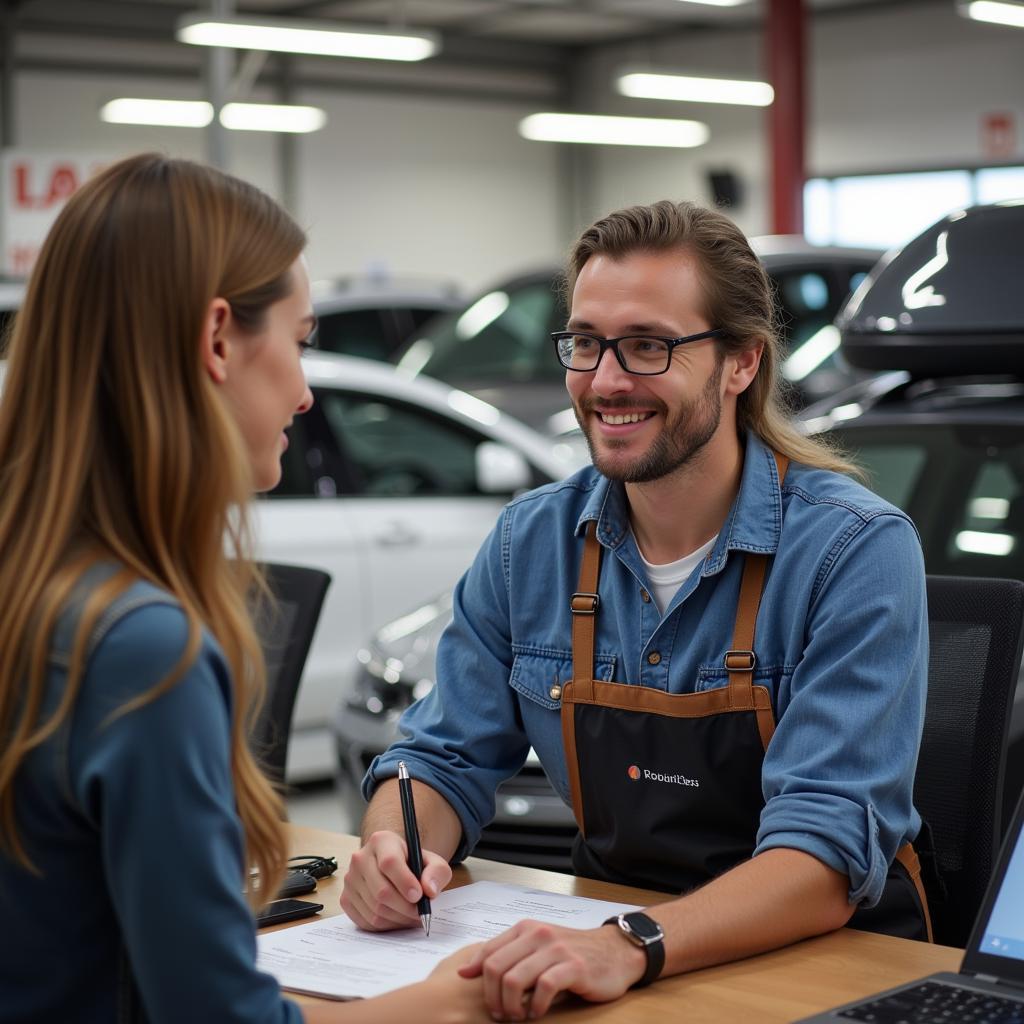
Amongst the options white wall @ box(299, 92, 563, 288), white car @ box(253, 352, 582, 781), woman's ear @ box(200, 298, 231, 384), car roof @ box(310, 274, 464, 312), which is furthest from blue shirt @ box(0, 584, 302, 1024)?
white wall @ box(299, 92, 563, 288)

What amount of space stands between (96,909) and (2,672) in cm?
21

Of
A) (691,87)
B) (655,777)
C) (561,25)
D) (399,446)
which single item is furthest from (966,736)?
(561,25)

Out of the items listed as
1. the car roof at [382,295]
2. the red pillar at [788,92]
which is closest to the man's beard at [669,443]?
the car roof at [382,295]

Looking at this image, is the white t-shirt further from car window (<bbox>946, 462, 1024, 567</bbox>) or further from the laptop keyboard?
car window (<bbox>946, 462, 1024, 567</bbox>)

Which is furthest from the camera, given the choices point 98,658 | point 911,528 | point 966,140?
point 966,140

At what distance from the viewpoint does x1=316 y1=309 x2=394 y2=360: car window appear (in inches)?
410

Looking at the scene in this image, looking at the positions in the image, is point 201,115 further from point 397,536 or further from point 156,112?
point 397,536

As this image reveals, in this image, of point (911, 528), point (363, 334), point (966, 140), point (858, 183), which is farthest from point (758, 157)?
point (911, 528)

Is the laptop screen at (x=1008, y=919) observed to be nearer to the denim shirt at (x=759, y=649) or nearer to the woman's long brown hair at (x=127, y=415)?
the denim shirt at (x=759, y=649)

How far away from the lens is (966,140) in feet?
57.1

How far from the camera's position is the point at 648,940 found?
6.01 ft

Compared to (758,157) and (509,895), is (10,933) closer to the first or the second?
(509,895)

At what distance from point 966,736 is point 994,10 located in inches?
424

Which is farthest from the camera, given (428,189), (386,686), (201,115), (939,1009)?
(428,189)
